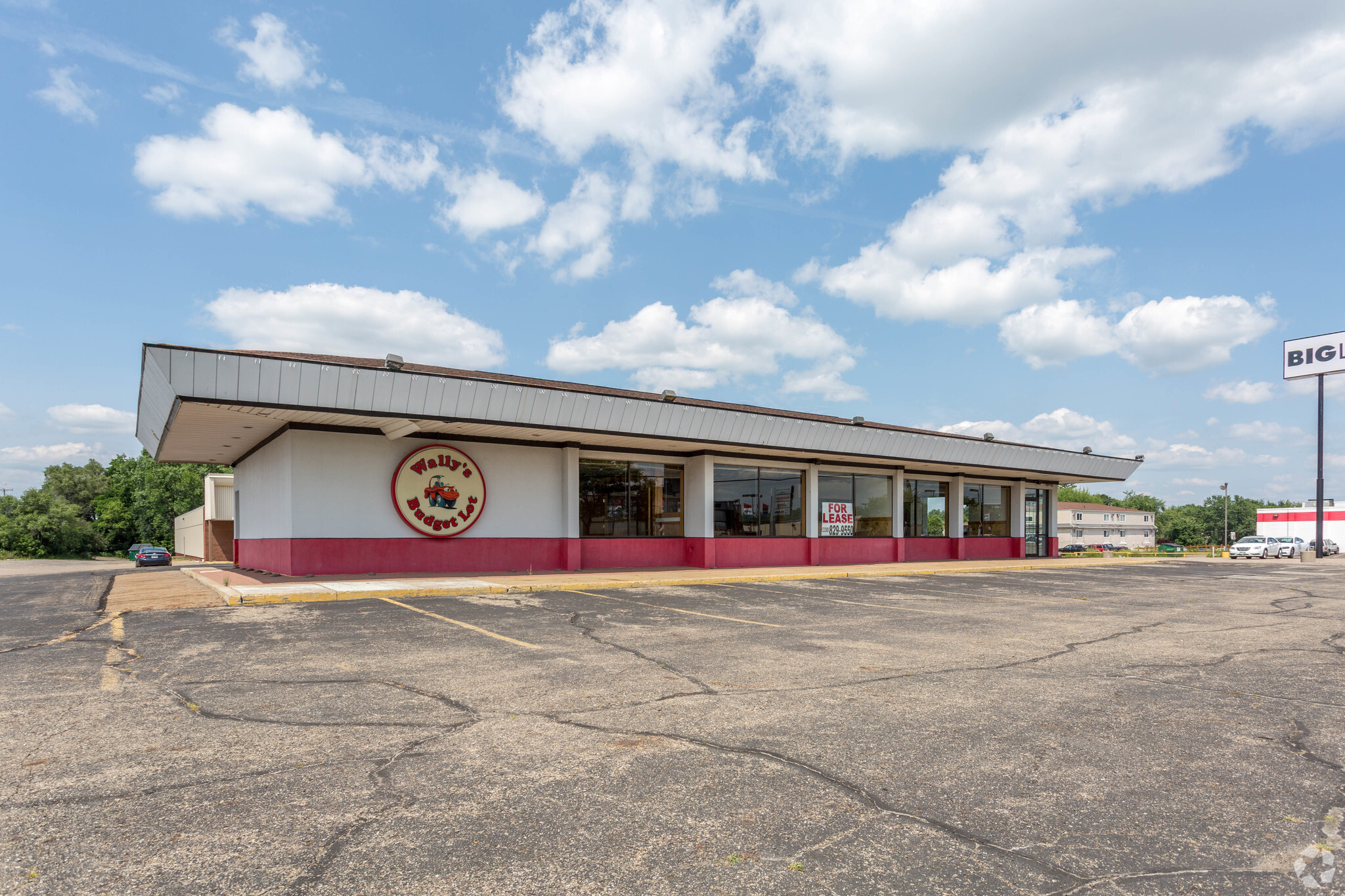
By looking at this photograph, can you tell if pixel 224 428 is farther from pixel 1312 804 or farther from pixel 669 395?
pixel 1312 804

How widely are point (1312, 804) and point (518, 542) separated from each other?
1878 centimetres

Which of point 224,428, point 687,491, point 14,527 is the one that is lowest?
point 14,527

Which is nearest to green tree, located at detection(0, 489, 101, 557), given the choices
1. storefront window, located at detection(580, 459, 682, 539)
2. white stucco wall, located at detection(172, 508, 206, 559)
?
white stucco wall, located at detection(172, 508, 206, 559)

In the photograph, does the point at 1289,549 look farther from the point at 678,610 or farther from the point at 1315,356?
the point at 678,610

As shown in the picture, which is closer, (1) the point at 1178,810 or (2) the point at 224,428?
(1) the point at 1178,810

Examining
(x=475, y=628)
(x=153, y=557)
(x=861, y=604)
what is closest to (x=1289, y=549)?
(x=861, y=604)

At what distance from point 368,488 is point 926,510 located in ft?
77.3

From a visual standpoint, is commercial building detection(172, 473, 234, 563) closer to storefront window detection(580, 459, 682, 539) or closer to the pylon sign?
storefront window detection(580, 459, 682, 539)

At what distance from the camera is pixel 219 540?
4272cm

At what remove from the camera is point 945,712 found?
6.11 metres

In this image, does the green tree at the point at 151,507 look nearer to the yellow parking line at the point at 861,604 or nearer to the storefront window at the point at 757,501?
the storefront window at the point at 757,501

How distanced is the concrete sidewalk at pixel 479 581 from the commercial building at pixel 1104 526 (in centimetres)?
8408

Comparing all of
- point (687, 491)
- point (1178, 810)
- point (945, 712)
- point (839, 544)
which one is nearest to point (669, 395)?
point (687, 491)

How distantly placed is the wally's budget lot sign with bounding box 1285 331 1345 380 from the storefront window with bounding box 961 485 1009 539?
29.4 metres
